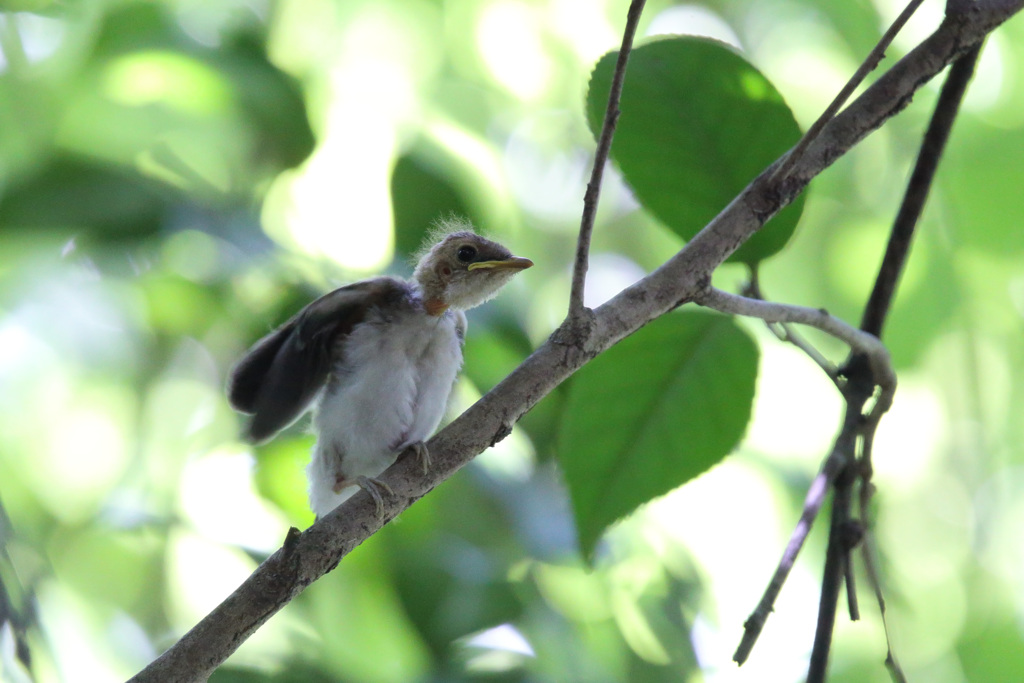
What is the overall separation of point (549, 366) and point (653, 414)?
10.2 inches

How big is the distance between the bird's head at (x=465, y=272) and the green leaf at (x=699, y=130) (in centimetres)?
22

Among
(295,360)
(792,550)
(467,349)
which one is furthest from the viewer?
(467,349)

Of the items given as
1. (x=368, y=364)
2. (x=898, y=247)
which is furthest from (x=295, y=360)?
(x=898, y=247)

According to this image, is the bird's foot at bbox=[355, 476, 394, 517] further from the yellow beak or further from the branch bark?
the yellow beak

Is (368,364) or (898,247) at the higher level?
(898,247)

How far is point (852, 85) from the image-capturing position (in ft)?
1.95

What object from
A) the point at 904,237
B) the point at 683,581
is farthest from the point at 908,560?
the point at 904,237

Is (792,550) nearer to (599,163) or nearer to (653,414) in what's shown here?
(653,414)

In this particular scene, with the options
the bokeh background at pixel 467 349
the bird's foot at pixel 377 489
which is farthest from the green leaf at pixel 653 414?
the bokeh background at pixel 467 349

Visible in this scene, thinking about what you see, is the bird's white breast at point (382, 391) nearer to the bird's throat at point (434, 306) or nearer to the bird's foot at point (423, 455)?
the bird's throat at point (434, 306)

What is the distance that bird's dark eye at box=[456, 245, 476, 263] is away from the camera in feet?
3.40

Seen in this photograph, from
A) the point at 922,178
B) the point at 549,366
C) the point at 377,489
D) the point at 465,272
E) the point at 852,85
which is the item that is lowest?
the point at 377,489

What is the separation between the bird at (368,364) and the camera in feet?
3.26

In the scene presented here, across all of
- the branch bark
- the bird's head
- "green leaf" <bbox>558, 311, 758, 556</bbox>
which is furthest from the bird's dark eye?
the branch bark
